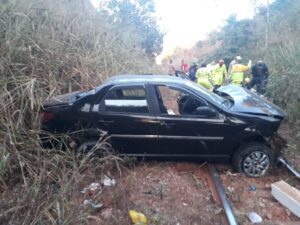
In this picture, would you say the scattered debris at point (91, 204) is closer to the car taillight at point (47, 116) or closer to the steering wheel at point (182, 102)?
the car taillight at point (47, 116)

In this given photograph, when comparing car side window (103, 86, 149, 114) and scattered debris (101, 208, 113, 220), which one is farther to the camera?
car side window (103, 86, 149, 114)

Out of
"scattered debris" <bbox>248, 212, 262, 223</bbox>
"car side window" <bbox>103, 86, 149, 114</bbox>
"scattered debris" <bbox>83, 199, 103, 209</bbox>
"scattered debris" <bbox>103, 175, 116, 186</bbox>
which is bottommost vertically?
"scattered debris" <bbox>248, 212, 262, 223</bbox>

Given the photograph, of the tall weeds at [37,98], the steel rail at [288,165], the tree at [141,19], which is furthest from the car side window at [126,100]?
the tree at [141,19]

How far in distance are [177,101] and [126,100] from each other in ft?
2.73

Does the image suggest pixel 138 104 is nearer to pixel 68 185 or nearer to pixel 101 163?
pixel 101 163

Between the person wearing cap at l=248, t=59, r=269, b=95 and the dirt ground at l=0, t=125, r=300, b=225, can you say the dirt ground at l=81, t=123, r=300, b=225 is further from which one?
the person wearing cap at l=248, t=59, r=269, b=95

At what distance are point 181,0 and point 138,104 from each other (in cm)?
4212

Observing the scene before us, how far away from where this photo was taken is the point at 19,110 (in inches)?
201

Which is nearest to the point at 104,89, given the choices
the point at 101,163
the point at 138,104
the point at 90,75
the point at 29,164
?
the point at 138,104

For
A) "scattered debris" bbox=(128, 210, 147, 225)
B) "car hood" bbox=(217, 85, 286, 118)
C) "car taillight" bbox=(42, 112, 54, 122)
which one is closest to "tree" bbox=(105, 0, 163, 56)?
"car hood" bbox=(217, 85, 286, 118)

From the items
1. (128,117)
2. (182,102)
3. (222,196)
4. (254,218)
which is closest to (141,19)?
(182,102)

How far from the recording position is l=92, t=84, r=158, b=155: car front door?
15.9 feet

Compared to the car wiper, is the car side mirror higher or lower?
lower

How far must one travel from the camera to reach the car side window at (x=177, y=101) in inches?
193
